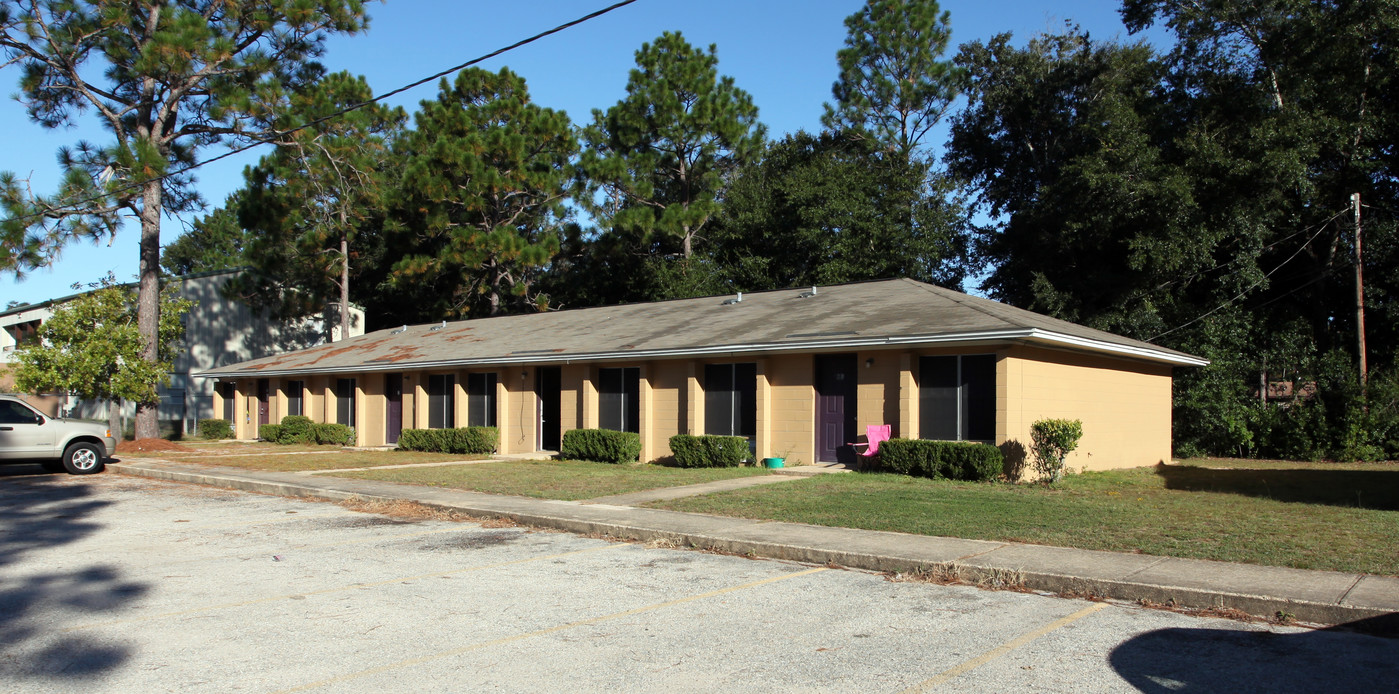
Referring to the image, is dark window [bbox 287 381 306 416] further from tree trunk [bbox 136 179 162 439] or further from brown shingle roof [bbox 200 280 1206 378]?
tree trunk [bbox 136 179 162 439]

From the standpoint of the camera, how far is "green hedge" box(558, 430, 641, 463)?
21.4 meters

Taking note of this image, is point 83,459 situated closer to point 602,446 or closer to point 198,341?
point 602,446

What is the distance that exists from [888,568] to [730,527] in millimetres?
2554

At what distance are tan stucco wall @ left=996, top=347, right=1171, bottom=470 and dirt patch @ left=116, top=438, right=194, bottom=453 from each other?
22027 mm

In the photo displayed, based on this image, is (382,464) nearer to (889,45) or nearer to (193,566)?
(193,566)

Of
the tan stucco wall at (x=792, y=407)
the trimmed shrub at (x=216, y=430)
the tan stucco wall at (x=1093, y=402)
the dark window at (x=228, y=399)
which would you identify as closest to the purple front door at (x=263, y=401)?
the trimmed shrub at (x=216, y=430)

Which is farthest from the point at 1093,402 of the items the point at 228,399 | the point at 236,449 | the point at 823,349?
the point at 228,399

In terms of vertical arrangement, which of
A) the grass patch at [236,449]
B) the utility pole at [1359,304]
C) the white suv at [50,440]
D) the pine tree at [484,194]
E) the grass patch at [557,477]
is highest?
the pine tree at [484,194]

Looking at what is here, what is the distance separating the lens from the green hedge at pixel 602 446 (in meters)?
21.4

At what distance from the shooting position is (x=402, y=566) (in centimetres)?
894

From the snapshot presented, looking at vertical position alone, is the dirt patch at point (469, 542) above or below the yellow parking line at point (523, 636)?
below

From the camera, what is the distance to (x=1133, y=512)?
39.1ft

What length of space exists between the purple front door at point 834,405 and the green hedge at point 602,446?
15.1 ft

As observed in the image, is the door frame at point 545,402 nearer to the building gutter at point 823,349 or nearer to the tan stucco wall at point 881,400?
the tan stucco wall at point 881,400
